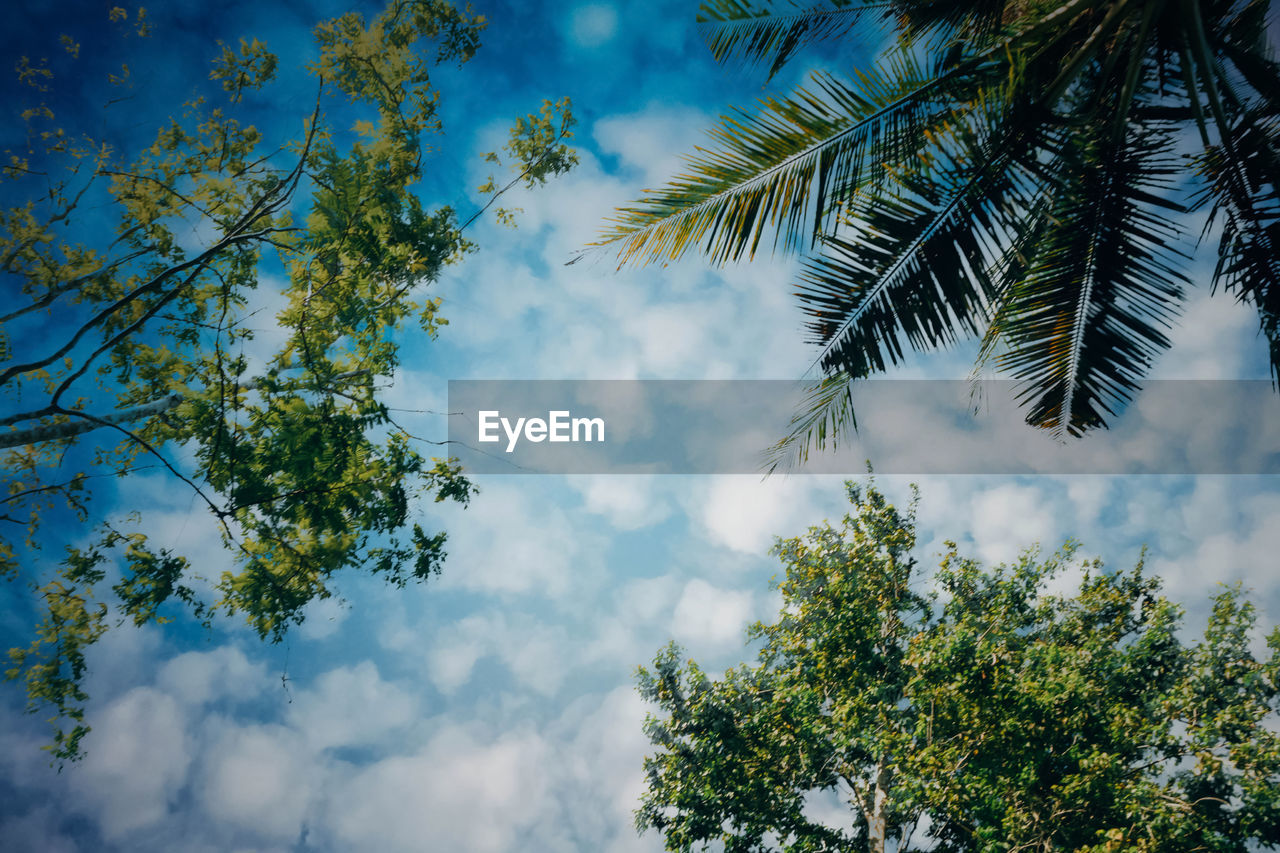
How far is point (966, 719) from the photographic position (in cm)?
908

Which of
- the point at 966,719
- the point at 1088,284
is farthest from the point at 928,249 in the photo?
the point at 966,719

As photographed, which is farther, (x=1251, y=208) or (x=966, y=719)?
(x=966, y=719)

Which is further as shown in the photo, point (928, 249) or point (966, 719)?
point (966, 719)

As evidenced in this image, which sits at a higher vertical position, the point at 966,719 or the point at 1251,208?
the point at 1251,208

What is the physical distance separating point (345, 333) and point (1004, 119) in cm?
747

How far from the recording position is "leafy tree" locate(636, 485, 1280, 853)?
29.5ft

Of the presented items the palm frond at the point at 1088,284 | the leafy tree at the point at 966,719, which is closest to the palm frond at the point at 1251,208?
the palm frond at the point at 1088,284

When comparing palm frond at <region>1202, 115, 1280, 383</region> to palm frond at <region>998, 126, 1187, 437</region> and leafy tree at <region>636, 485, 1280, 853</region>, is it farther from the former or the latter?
leafy tree at <region>636, 485, 1280, 853</region>

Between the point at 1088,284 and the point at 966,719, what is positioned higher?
the point at 1088,284

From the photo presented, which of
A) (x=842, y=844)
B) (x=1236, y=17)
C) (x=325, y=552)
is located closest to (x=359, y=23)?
(x=325, y=552)

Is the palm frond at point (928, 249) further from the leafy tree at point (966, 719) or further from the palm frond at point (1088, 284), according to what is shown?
the leafy tree at point (966, 719)

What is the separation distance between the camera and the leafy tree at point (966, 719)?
8.98 meters

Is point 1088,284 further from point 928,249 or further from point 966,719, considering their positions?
point 966,719

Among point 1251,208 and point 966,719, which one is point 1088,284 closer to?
point 1251,208
